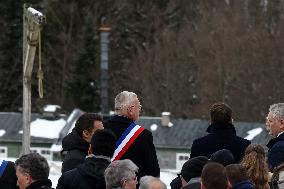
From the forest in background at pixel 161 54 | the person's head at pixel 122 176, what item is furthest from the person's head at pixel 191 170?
the forest in background at pixel 161 54

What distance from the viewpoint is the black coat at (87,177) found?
8.53m

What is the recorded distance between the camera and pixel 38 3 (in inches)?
2509

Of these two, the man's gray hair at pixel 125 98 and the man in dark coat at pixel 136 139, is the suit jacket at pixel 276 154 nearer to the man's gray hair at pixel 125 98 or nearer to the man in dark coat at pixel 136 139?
the man in dark coat at pixel 136 139

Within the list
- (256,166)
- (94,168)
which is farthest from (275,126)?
(94,168)

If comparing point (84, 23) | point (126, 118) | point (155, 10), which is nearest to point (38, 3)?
point (84, 23)

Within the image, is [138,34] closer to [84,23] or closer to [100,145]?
[84,23]

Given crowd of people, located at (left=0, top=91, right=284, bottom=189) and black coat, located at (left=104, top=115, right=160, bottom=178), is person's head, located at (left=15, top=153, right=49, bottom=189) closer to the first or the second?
crowd of people, located at (left=0, top=91, right=284, bottom=189)

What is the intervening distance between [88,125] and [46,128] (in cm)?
4324

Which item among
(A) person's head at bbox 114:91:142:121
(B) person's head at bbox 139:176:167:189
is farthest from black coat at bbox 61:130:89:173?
(B) person's head at bbox 139:176:167:189

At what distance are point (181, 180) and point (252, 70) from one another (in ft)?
181

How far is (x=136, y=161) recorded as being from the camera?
31.8 ft

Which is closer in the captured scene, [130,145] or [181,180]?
[181,180]

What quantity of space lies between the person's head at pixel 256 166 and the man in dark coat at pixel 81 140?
146 cm

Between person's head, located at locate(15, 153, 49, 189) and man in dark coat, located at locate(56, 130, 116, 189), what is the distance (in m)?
0.51
